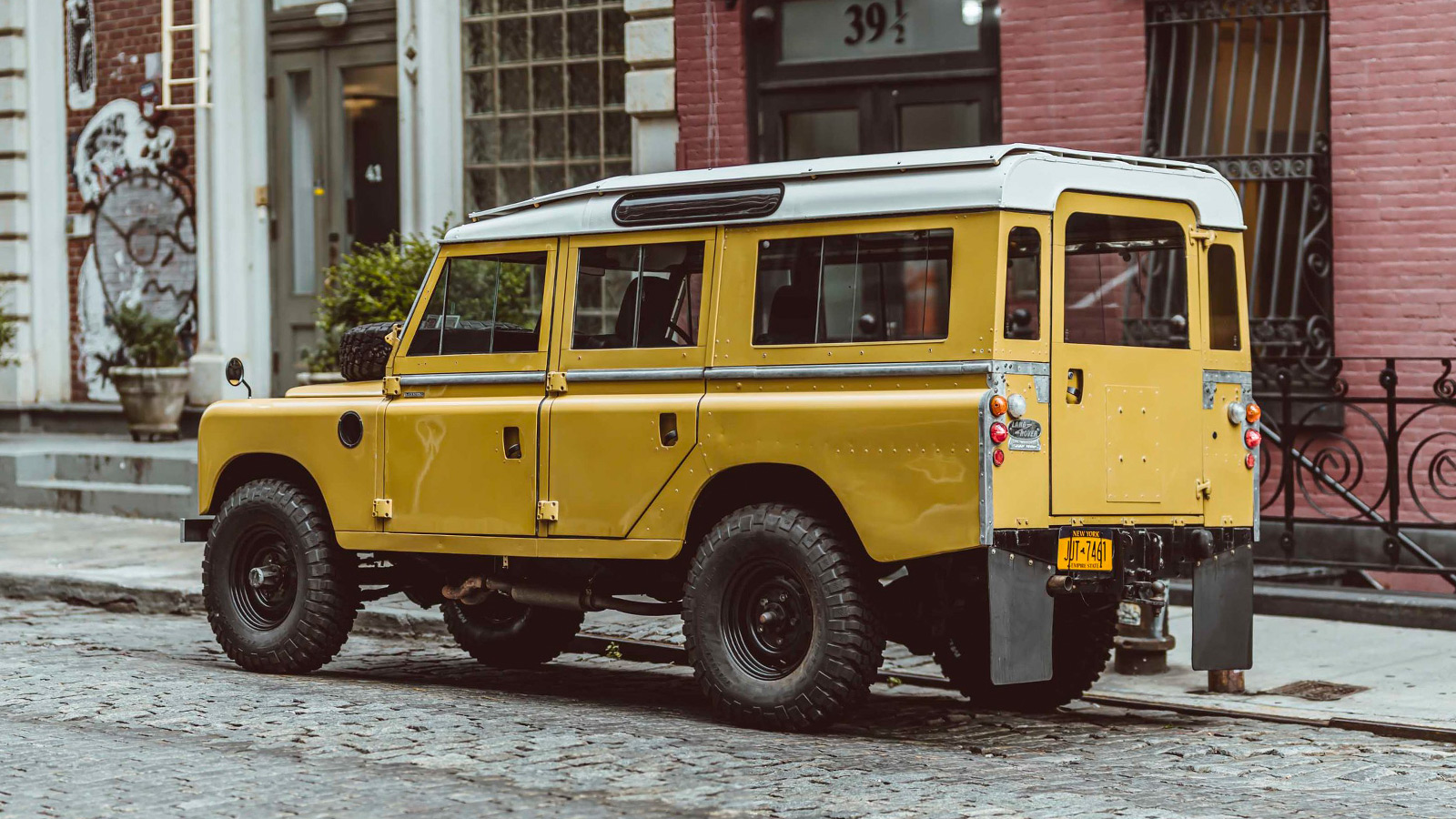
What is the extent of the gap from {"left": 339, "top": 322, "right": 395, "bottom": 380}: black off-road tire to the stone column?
591cm

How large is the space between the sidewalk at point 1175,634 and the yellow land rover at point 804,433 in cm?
65

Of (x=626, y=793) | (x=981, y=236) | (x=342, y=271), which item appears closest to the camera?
(x=626, y=793)

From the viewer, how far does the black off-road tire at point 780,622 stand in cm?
715

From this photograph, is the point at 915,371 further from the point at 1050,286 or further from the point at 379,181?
the point at 379,181

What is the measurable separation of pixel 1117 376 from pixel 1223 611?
1.14 meters

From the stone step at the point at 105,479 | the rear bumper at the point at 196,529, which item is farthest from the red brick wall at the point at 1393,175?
the stone step at the point at 105,479

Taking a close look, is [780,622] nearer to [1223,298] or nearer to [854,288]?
[854,288]

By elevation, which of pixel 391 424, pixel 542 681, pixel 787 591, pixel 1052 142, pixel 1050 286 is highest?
pixel 1052 142

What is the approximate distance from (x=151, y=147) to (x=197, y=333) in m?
1.85

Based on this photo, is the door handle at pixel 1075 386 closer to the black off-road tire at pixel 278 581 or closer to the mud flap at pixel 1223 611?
the mud flap at pixel 1223 611

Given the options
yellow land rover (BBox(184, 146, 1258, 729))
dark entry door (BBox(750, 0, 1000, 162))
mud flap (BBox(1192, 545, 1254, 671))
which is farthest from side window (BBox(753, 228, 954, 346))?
dark entry door (BBox(750, 0, 1000, 162))

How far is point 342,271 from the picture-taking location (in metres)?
14.7

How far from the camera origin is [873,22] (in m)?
13.9

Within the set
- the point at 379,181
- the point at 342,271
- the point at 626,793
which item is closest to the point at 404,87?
the point at 379,181
